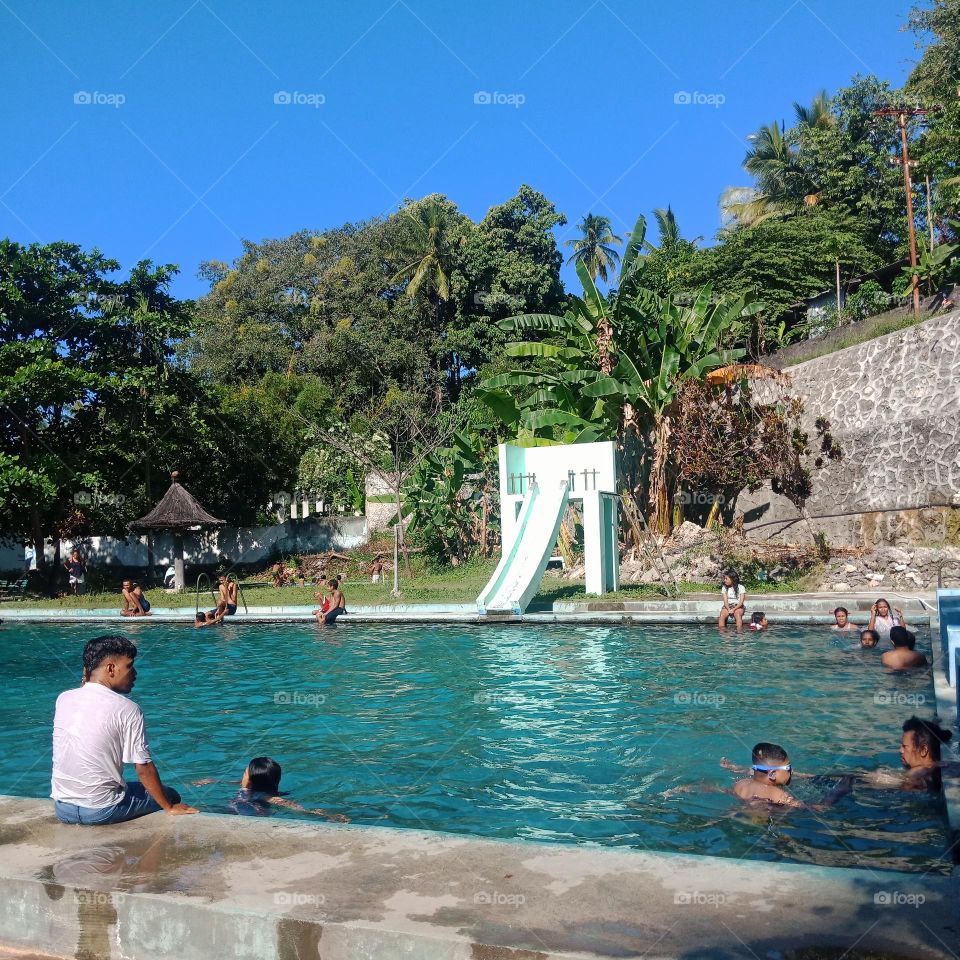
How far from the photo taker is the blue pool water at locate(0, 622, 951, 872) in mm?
6957

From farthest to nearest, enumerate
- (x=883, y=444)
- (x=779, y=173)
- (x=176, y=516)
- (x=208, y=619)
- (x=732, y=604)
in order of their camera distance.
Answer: (x=779, y=173), (x=176, y=516), (x=883, y=444), (x=208, y=619), (x=732, y=604)

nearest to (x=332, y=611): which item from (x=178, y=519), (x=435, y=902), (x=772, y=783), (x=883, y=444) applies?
(x=178, y=519)

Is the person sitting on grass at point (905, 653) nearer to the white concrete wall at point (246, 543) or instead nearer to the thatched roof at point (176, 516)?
the thatched roof at point (176, 516)

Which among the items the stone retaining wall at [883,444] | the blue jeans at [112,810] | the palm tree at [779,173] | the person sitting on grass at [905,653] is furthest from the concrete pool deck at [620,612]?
the palm tree at [779,173]

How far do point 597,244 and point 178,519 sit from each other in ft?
112

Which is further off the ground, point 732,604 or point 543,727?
point 732,604

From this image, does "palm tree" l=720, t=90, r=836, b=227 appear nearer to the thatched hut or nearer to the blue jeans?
the thatched hut

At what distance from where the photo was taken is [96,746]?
17.0ft

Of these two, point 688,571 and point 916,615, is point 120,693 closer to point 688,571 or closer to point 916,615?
point 916,615

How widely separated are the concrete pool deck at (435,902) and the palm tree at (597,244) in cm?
5152

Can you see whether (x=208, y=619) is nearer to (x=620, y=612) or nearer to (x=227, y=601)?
(x=227, y=601)

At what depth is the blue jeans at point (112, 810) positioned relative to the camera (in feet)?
16.6

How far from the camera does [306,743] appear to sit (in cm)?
961

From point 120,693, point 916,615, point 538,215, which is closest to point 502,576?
point 916,615
